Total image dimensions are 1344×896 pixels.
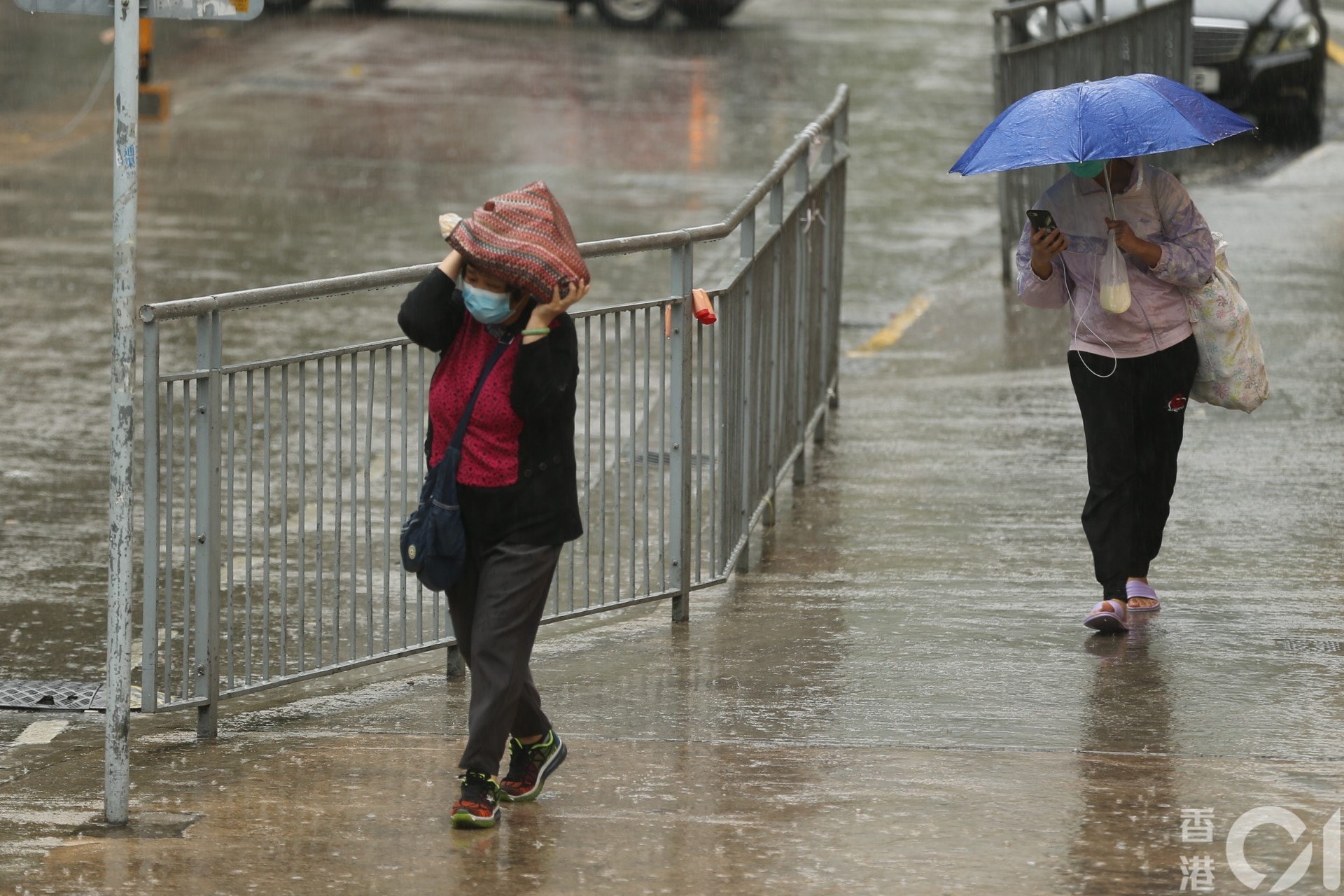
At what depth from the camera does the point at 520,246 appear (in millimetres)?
4953

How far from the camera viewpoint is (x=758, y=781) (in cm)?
552

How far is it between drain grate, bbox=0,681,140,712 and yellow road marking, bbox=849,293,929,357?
18.8ft

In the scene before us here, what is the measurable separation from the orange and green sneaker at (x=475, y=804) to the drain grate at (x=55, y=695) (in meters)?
1.91

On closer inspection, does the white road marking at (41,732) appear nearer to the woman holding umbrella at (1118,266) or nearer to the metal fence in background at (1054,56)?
the woman holding umbrella at (1118,266)

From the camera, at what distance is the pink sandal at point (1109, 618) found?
678cm

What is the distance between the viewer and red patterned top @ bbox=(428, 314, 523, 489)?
507cm

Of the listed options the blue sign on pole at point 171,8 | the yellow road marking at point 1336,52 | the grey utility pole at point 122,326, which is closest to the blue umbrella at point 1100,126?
the blue sign on pole at point 171,8

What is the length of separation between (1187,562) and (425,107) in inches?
560

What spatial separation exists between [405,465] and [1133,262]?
2388 millimetres

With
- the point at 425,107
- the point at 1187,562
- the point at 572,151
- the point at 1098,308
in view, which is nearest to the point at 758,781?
the point at 1098,308

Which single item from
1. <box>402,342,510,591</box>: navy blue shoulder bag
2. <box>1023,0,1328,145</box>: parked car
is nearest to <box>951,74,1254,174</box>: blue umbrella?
<box>402,342,510,591</box>: navy blue shoulder bag

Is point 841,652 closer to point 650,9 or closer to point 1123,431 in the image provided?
point 1123,431

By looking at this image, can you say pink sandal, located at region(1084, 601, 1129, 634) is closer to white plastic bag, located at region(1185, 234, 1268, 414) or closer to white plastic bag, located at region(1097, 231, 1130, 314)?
white plastic bag, located at region(1185, 234, 1268, 414)

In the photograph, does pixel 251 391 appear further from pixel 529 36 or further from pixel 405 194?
pixel 529 36
